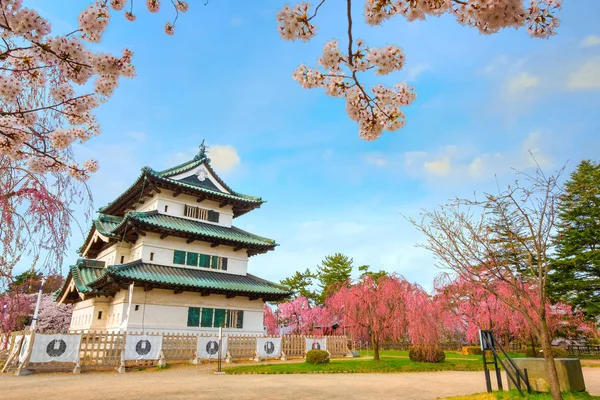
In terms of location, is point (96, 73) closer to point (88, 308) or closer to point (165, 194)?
point (165, 194)

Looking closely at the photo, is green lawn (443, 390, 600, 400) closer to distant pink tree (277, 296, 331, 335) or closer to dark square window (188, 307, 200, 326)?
dark square window (188, 307, 200, 326)

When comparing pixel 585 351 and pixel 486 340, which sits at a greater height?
pixel 486 340

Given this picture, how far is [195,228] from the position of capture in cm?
2255

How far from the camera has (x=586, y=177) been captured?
3406 centimetres

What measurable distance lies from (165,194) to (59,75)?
62.6 feet

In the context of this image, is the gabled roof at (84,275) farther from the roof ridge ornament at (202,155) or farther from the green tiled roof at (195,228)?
the roof ridge ornament at (202,155)

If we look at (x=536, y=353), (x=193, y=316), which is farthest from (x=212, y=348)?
(x=536, y=353)

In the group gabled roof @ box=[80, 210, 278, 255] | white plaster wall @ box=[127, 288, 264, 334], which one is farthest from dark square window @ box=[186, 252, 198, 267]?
white plaster wall @ box=[127, 288, 264, 334]

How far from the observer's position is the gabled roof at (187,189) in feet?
72.7

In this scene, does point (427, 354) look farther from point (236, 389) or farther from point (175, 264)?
point (175, 264)

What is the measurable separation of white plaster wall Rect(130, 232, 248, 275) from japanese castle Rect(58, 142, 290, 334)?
6 cm

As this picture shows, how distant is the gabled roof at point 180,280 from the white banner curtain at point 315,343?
325 cm

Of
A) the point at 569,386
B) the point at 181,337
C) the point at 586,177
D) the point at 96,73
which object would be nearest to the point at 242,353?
the point at 181,337

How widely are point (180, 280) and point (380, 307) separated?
1160 centimetres
